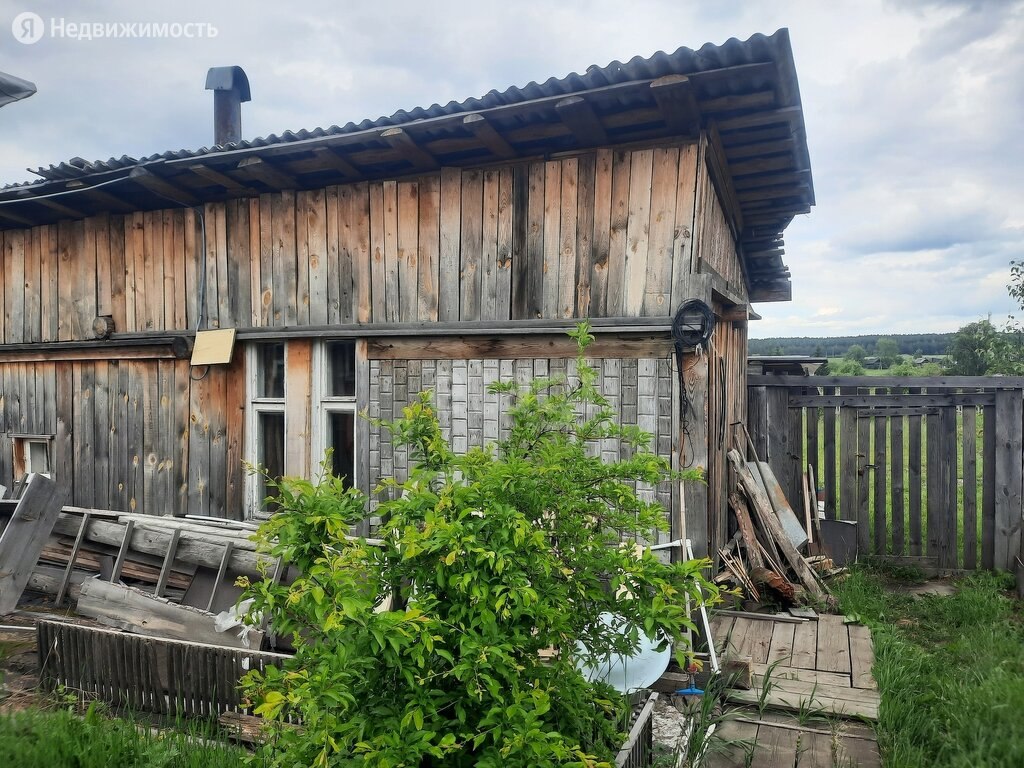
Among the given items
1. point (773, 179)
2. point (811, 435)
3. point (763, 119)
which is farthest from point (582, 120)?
point (811, 435)

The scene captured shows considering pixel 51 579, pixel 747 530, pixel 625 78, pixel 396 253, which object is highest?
pixel 625 78

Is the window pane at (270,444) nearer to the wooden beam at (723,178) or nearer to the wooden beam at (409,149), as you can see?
the wooden beam at (409,149)

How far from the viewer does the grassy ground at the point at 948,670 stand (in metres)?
3.40

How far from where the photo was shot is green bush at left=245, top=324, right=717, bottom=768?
2076 mm

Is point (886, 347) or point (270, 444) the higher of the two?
point (886, 347)

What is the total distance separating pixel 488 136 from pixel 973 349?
48.2 ft

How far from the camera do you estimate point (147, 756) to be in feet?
11.2

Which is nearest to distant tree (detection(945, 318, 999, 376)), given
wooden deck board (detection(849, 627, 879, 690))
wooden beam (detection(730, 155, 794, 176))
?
wooden beam (detection(730, 155, 794, 176))

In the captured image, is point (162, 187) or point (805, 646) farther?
point (162, 187)

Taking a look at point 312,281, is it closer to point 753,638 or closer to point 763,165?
point 763,165

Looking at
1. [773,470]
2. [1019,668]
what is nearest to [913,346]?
[773,470]

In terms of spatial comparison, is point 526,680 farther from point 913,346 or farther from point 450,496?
point 913,346

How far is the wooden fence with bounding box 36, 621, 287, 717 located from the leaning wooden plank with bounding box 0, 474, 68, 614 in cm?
221

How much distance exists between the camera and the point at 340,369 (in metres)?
6.50
